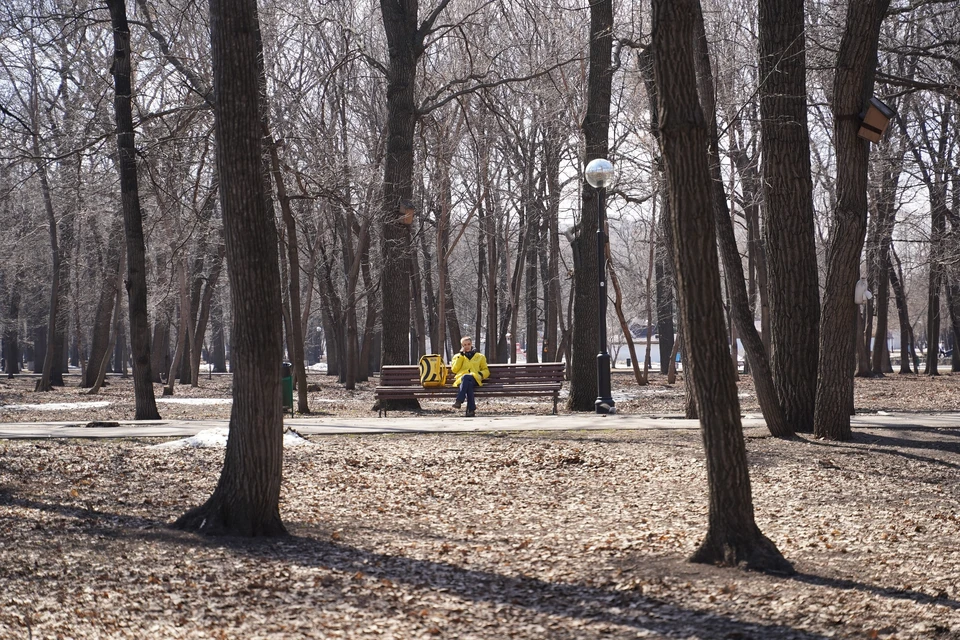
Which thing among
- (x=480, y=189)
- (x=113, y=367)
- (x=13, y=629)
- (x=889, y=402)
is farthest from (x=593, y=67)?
(x=113, y=367)

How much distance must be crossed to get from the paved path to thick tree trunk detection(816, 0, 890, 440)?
1598mm

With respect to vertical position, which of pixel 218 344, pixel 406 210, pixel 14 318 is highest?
pixel 406 210

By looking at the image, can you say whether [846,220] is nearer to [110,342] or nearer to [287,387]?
[287,387]

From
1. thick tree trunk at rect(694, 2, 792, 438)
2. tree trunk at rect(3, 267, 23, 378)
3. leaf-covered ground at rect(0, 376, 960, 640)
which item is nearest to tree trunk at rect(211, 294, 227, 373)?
tree trunk at rect(3, 267, 23, 378)

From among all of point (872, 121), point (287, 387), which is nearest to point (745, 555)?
point (872, 121)

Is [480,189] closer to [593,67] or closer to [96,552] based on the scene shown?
[593,67]

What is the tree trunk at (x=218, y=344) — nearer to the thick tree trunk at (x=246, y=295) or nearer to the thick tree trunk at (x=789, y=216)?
the thick tree trunk at (x=789, y=216)

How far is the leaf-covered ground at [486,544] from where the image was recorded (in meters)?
5.16

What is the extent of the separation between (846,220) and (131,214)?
408 inches

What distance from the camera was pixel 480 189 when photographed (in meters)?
31.2

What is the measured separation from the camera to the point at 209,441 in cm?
1141

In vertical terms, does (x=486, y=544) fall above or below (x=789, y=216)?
below

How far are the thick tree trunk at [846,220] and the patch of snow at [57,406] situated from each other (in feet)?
48.5

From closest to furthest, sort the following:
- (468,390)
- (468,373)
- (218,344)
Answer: (468,390) → (468,373) → (218,344)
